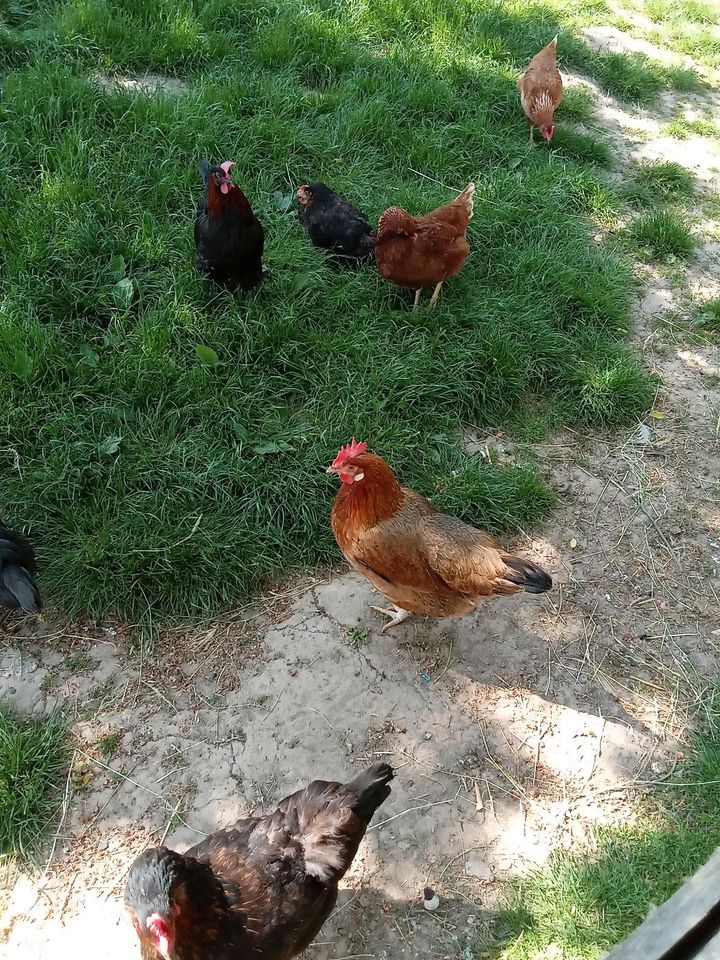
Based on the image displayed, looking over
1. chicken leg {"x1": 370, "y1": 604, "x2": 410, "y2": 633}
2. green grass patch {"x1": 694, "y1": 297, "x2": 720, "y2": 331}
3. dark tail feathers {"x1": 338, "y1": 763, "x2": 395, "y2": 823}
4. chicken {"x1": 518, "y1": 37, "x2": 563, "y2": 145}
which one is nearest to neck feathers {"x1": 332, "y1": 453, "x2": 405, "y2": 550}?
chicken leg {"x1": 370, "y1": 604, "x2": 410, "y2": 633}

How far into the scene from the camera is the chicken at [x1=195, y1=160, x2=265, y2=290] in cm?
397

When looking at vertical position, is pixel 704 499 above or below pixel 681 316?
below

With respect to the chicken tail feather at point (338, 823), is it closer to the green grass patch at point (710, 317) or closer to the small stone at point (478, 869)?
the small stone at point (478, 869)

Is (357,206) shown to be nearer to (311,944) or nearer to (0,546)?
(0,546)

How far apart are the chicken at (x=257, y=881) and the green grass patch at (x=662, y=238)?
4.89 metres

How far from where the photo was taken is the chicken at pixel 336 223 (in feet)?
15.1

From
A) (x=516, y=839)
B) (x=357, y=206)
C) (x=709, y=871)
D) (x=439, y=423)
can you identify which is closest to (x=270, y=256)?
(x=357, y=206)

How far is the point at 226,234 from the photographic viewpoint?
4.01 metres

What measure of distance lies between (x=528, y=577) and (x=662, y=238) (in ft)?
13.0

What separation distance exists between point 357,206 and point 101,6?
2811 mm

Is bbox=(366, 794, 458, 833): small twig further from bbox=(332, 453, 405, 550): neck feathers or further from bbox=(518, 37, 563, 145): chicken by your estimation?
bbox=(518, 37, 563, 145): chicken

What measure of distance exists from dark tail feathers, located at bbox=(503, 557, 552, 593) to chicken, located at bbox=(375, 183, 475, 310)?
7.38 feet

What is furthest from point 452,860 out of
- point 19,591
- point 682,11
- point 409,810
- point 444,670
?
point 682,11

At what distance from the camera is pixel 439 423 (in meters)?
4.12
